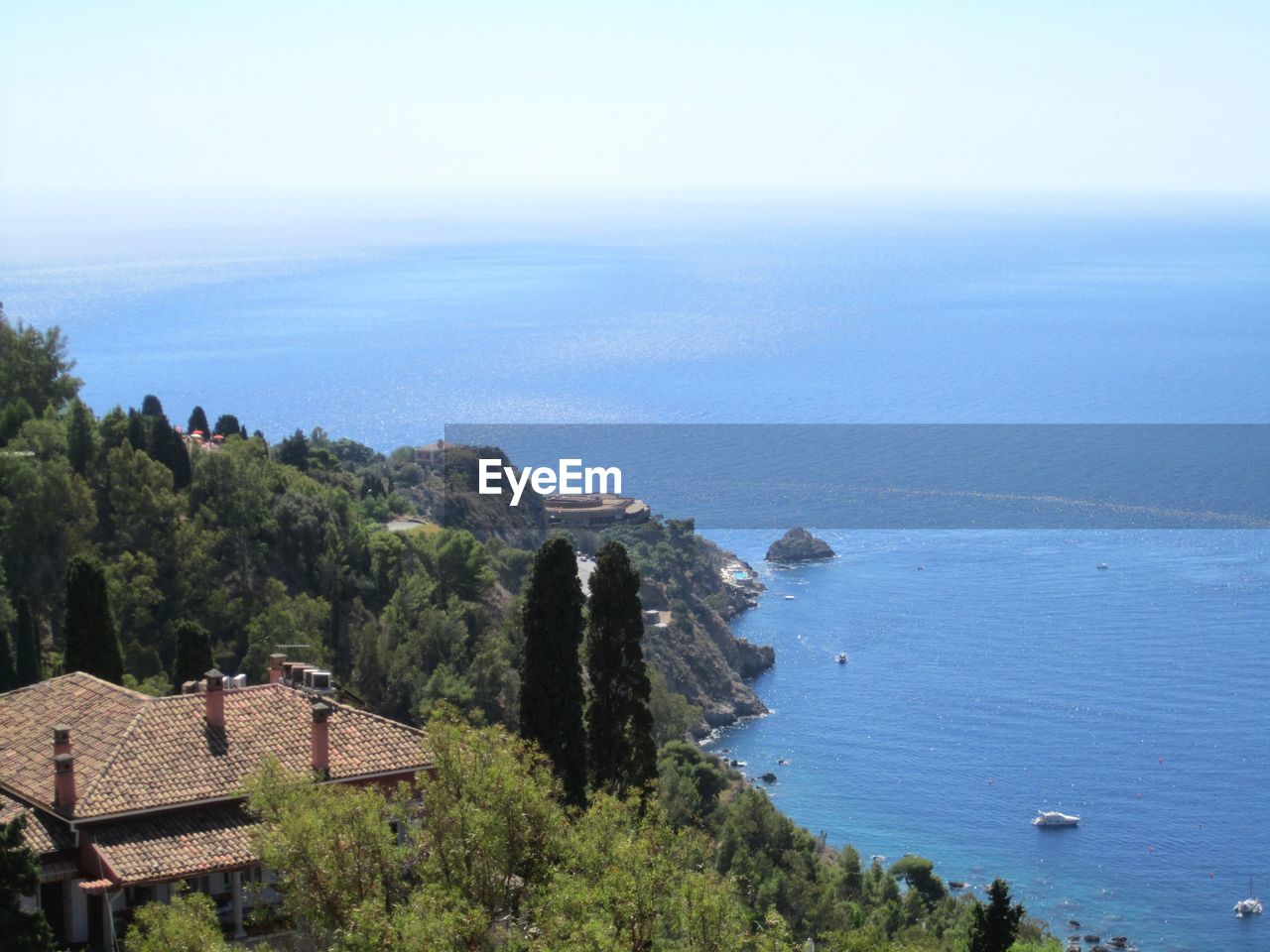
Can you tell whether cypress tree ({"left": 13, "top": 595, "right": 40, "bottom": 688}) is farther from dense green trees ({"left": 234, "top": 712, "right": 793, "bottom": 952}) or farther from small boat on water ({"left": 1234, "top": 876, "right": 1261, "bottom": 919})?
small boat on water ({"left": 1234, "top": 876, "right": 1261, "bottom": 919})

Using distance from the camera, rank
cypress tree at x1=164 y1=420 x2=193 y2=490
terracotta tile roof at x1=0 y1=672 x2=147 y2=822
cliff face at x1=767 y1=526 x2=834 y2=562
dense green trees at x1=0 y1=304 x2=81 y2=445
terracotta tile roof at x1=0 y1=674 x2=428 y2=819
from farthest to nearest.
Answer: cliff face at x1=767 y1=526 x2=834 y2=562 → dense green trees at x1=0 y1=304 x2=81 y2=445 → cypress tree at x1=164 y1=420 x2=193 y2=490 → terracotta tile roof at x1=0 y1=672 x2=147 y2=822 → terracotta tile roof at x1=0 y1=674 x2=428 y2=819

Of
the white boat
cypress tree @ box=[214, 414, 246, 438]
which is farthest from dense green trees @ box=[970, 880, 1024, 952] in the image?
cypress tree @ box=[214, 414, 246, 438]

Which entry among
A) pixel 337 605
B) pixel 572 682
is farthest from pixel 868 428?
pixel 572 682

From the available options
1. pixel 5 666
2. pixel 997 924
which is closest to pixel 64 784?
pixel 5 666

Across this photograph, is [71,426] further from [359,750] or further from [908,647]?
[908,647]

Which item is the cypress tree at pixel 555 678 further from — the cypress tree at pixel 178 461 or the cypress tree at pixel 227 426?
the cypress tree at pixel 227 426

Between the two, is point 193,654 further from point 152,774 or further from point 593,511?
point 593,511
